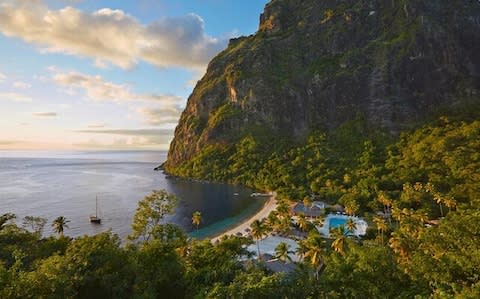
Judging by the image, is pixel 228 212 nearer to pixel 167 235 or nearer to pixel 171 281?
pixel 167 235

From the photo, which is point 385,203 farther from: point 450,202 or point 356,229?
point 356,229

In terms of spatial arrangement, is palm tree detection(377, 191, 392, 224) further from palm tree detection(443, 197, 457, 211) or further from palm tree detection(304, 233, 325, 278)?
palm tree detection(304, 233, 325, 278)

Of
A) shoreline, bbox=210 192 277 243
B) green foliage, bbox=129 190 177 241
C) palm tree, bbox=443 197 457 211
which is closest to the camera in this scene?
green foliage, bbox=129 190 177 241

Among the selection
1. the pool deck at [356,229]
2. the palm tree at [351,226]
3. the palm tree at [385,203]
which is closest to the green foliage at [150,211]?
the palm tree at [351,226]

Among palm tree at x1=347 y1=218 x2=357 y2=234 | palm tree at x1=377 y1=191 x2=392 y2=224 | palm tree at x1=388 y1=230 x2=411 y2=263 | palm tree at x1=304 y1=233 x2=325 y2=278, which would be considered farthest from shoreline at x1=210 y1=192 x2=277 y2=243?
palm tree at x1=388 y1=230 x2=411 y2=263

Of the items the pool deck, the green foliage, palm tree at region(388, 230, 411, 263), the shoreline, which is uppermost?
the green foliage

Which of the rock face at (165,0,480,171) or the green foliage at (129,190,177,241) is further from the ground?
the rock face at (165,0,480,171)

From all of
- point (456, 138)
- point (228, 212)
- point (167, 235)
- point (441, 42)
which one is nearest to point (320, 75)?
point (441, 42)
